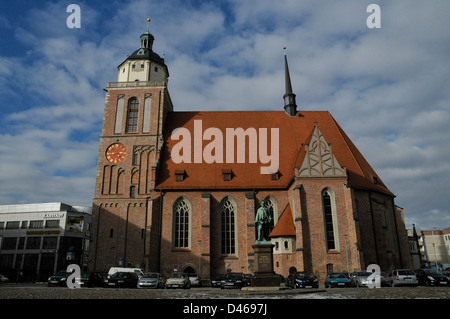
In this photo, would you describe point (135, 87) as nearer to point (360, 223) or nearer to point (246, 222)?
point (246, 222)

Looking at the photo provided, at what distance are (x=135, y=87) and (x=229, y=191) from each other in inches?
639

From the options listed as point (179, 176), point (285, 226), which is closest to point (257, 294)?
point (285, 226)

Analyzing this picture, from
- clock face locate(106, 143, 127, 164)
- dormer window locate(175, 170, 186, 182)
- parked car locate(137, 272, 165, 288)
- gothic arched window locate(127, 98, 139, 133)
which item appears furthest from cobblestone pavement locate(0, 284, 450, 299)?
gothic arched window locate(127, 98, 139, 133)

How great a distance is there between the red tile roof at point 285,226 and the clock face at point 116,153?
17.4 meters

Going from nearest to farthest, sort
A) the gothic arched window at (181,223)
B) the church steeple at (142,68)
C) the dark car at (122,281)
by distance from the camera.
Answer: the dark car at (122,281)
the gothic arched window at (181,223)
the church steeple at (142,68)

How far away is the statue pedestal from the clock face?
21.9 metres

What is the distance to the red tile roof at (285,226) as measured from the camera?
30781 mm

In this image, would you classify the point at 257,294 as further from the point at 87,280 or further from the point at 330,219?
the point at 330,219

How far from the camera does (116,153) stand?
120ft

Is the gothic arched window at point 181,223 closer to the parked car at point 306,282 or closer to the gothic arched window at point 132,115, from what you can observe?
the gothic arched window at point 132,115

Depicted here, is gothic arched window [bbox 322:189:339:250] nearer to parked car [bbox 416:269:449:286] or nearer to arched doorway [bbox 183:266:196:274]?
parked car [bbox 416:269:449:286]

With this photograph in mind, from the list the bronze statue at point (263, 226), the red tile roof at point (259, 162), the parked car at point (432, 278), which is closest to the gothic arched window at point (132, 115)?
the red tile roof at point (259, 162)

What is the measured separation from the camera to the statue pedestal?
18.7 metres

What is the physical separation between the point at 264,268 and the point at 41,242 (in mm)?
60845
